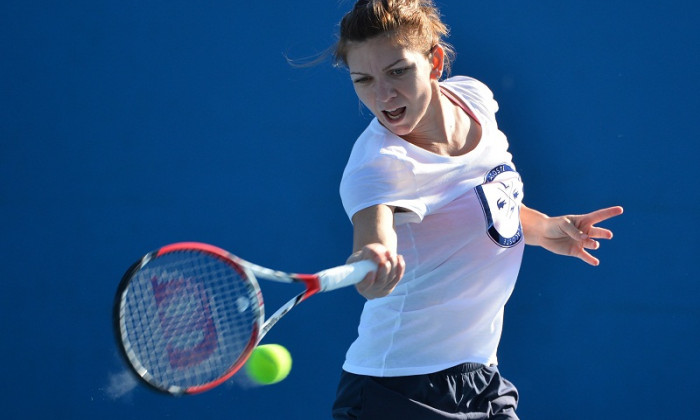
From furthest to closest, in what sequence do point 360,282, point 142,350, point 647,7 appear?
point 647,7 < point 142,350 < point 360,282

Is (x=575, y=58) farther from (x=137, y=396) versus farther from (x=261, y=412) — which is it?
(x=137, y=396)

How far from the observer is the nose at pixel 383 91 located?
211 cm

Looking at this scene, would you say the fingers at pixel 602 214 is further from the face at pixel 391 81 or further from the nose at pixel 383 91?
the nose at pixel 383 91

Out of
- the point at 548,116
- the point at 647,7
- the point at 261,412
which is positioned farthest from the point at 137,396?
the point at 647,7

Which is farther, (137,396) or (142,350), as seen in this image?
(137,396)

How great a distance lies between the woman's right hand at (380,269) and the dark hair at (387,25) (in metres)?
0.55

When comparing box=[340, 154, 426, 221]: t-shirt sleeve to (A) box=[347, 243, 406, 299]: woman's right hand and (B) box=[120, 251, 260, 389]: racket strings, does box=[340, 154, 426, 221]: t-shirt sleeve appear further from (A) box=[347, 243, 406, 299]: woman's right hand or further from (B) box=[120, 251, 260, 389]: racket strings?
(B) box=[120, 251, 260, 389]: racket strings

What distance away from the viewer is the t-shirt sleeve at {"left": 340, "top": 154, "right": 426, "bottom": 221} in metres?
1.95

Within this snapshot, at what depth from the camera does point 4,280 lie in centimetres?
339

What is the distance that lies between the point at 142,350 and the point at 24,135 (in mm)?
1620

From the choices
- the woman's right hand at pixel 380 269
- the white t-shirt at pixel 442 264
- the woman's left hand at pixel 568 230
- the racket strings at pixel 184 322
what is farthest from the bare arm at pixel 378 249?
the woman's left hand at pixel 568 230

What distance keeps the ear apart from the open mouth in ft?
0.62

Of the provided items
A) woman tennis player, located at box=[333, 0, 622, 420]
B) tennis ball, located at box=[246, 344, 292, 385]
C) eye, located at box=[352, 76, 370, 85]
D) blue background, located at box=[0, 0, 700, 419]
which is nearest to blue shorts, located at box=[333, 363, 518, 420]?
woman tennis player, located at box=[333, 0, 622, 420]

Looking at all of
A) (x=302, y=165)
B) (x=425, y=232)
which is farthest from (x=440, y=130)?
(x=302, y=165)
